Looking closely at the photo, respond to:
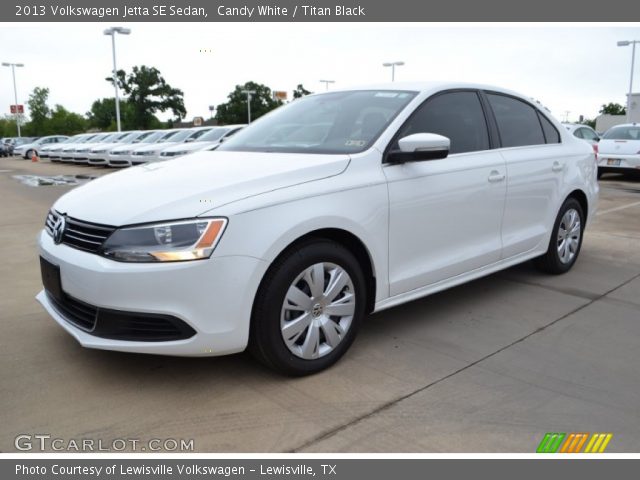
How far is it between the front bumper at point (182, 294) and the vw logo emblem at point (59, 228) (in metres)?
0.28

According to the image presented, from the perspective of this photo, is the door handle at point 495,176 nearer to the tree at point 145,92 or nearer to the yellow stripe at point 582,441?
the yellow stripe at point 582,441

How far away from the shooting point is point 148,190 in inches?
120

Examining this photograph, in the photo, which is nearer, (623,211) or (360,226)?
(360,226)

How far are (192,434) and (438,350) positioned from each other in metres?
1.60

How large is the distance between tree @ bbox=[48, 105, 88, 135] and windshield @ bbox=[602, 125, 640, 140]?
232ft

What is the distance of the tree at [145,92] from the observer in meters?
63.5

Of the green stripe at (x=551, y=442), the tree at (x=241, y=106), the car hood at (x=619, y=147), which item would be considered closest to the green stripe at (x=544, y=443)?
the green stripe at (x=551, y=442)

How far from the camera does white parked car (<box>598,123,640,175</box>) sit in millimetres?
12883

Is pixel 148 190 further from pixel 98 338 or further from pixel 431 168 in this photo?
pixel 431 168

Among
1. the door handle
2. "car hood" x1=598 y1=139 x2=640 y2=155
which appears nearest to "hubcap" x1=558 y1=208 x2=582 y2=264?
the door handle

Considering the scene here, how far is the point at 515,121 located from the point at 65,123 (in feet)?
253

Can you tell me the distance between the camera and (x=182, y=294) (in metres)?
2.68
